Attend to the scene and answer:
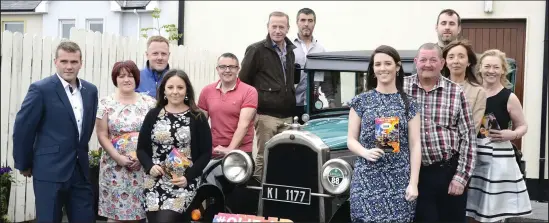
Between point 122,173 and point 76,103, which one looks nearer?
point 76,103

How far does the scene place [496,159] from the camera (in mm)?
4895

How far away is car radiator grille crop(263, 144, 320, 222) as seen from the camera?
15.4ft

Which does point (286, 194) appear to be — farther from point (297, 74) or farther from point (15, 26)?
point (15, 26)

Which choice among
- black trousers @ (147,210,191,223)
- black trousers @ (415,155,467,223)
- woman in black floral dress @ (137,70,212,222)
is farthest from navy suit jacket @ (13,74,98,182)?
black trousers @ (415,155,467,223)

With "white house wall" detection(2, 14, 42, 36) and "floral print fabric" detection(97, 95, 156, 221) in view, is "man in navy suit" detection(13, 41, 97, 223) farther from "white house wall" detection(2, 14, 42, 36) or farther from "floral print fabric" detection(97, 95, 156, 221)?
"white house wall" detection(2, 14, 42, 36)

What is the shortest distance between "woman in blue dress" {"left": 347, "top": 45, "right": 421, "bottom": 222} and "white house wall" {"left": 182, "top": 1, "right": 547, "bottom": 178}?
A: 610 centimetres

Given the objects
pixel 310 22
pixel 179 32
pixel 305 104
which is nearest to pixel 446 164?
pixel 305 104

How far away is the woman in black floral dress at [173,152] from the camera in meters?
4.60

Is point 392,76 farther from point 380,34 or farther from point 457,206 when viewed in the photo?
point 380,34

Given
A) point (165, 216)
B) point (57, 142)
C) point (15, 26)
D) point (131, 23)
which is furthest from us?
point (15, 26)

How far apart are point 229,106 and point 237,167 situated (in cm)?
86

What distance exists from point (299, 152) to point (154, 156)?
39.6 inches

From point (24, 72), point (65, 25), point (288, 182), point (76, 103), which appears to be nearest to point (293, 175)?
point (288, 182)

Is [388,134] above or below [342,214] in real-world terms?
above
